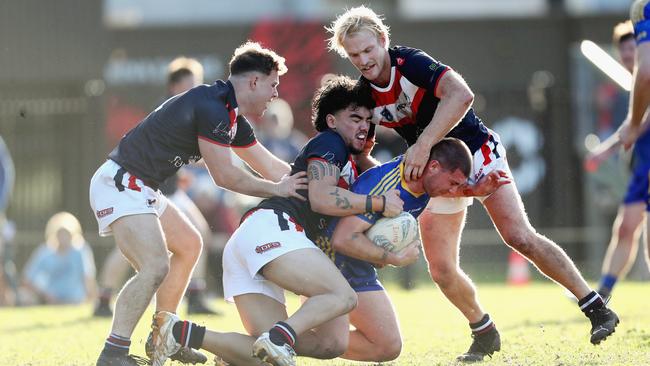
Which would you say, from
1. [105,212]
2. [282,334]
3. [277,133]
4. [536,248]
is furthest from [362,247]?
[277,133]

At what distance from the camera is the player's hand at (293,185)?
6.48 meters

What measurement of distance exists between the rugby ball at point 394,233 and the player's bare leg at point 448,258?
3.34ft

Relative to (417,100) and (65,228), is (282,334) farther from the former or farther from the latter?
(65,228)

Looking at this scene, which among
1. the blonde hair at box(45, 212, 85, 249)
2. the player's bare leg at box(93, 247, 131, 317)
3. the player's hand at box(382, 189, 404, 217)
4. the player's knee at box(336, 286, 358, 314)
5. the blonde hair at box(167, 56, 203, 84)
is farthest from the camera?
the blonde hair at box(45, 212, 85, 249)

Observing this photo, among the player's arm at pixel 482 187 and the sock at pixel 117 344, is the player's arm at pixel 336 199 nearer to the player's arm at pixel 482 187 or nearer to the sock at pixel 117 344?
the player's arm at pixel 482 187

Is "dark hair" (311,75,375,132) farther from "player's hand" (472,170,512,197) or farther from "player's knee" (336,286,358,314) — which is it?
"player's knee" (336,286,358,314)

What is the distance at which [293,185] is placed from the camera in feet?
21.3

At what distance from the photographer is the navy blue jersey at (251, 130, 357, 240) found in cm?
645

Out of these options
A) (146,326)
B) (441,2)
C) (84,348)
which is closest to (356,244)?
(84,348)

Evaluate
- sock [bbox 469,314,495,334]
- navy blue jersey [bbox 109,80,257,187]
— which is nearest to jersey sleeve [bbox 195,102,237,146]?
navy blue jersey [bbox 109,80,257,187]

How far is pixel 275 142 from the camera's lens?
13930mm

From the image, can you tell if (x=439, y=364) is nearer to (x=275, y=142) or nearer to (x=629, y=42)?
(x=629, y=42)

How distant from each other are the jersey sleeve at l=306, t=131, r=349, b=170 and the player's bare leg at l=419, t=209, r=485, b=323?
110 centimetres

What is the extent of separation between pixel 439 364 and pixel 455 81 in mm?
1691
